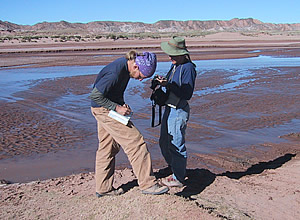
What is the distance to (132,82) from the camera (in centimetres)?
1619

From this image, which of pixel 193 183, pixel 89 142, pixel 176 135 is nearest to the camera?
pixel 176 135

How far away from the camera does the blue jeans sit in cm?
496

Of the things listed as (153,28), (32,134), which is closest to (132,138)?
(32,134)

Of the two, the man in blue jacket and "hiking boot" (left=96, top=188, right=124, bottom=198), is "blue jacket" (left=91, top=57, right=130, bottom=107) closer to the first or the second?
the man in blue jacket

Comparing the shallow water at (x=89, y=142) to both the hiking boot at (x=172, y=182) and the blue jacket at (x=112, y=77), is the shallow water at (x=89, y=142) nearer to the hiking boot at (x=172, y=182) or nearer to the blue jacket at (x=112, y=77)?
the hiking boot at (x=172, y=182)

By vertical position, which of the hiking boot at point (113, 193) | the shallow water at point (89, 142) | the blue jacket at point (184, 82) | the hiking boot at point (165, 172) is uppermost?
the blue jacket at point (184, 82)

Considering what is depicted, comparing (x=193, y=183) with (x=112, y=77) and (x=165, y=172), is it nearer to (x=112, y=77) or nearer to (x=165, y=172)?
(x=165, y=172)

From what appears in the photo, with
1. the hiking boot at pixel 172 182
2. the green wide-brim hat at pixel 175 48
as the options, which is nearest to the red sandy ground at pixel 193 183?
the hiking boot at pixel 172 182

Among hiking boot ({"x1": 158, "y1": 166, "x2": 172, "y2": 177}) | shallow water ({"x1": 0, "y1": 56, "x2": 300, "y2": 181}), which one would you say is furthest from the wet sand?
hiking boot ({"x1": 158, "y1": 166, "x2": 172, "y2": 177})

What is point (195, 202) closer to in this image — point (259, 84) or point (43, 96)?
point (43, 96)

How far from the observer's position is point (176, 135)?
497 centimetres

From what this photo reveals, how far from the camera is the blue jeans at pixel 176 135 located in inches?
195

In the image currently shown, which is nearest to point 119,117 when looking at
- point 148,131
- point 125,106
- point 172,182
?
point 125,106

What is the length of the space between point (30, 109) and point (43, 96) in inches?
88.3
